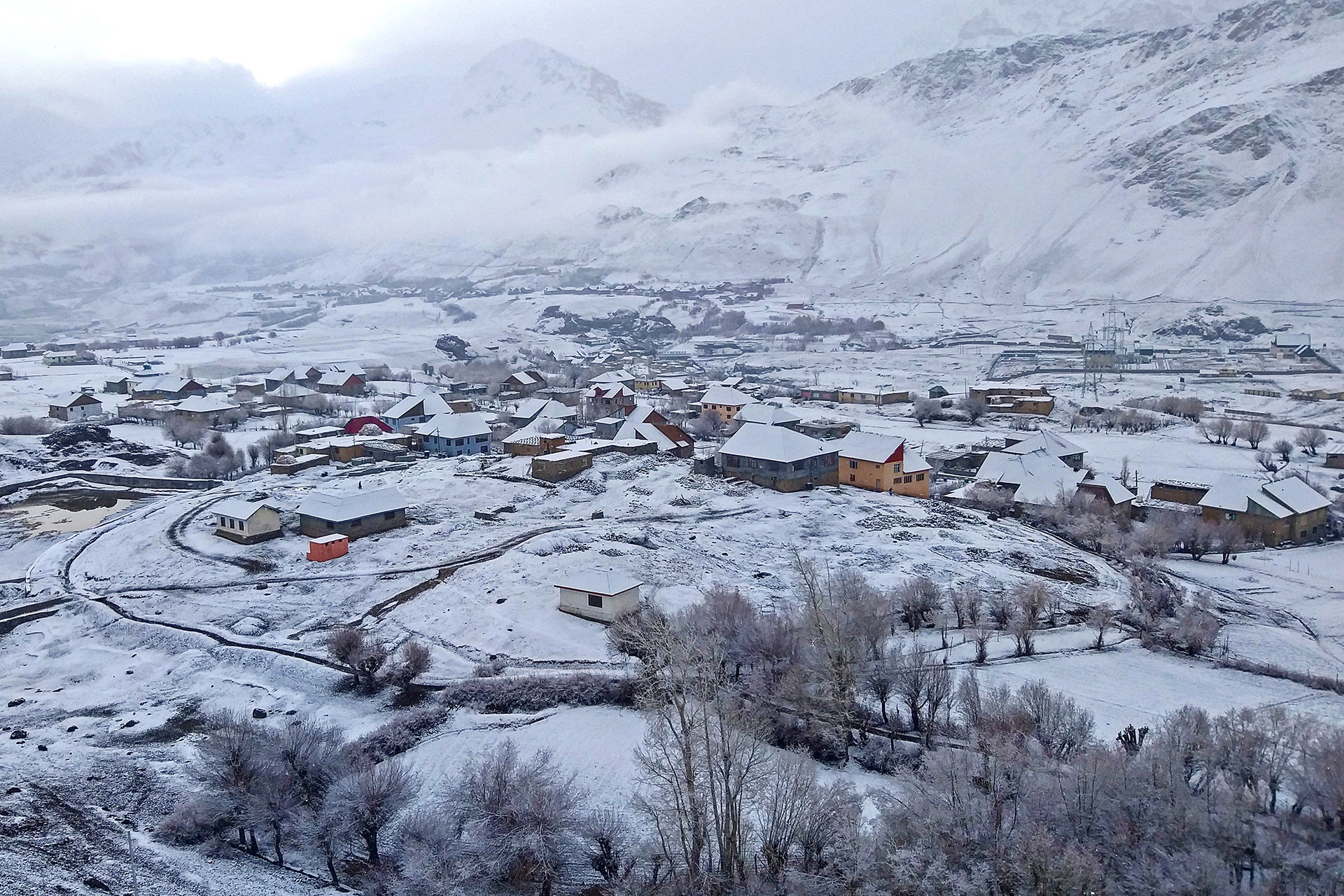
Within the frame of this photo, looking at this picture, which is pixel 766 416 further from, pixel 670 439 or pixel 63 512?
pixel 63 512

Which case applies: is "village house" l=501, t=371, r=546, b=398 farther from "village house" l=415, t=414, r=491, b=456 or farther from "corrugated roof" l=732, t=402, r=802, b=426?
"corrugated roof" l=732, t=402, r=802, b=426

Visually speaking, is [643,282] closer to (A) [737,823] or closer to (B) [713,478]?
(B) [713,478]

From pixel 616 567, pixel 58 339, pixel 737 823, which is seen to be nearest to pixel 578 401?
pixel 616 567

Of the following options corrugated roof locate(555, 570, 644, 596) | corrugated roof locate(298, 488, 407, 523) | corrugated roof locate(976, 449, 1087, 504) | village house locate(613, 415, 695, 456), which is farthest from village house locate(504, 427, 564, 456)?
corrugated roof locate(555, 570, 644, 596)

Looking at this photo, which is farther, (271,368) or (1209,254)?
(1209,254)

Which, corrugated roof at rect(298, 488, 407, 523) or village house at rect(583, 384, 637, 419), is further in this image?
Answer: village house at rect(583, 384, 637, 419)

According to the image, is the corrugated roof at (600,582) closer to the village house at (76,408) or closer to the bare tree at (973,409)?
the bare tree at (973,409)
